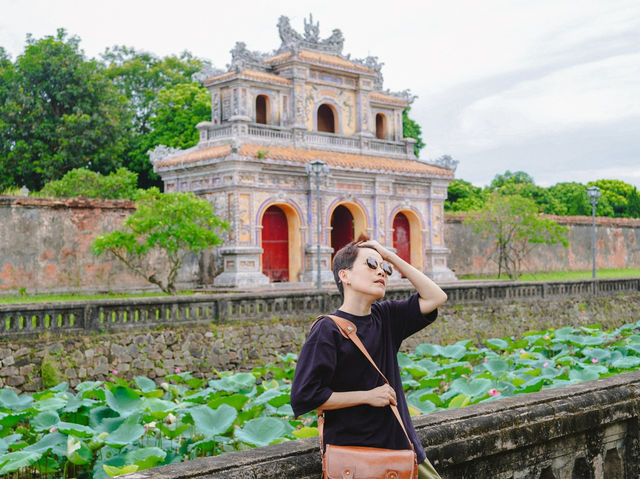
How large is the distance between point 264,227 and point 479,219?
10612 mm

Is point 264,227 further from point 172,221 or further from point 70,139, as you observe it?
point 70,139

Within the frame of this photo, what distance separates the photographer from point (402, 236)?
2820 centimetres

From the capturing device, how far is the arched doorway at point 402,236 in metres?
28.0

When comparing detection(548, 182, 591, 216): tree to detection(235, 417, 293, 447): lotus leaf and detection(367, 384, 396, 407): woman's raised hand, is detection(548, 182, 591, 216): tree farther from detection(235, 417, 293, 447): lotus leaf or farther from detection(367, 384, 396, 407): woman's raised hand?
detection(367, 384, 396, 407): woman's raised hand

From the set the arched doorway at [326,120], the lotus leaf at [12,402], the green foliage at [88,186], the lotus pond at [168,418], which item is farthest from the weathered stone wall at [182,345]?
the green foliage at [88,186]

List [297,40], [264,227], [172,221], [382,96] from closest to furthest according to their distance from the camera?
[172,221] < [264,227] < [297,40] < [382,96]

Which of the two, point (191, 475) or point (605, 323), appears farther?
point (605, 323)

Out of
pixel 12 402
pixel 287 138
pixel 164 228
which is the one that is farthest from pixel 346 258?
pixel 287 138

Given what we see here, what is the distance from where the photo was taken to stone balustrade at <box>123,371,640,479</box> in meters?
3.00

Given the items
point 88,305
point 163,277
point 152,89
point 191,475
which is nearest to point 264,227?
point 163,277

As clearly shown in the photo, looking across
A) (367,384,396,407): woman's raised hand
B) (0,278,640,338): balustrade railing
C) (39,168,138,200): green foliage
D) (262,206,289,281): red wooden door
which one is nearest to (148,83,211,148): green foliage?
(39,168,138,200): green foliage

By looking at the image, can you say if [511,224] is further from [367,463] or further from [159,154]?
[367,463]

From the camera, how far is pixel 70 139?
1249 inches

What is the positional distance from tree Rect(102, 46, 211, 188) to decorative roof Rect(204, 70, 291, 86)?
11.0 m
